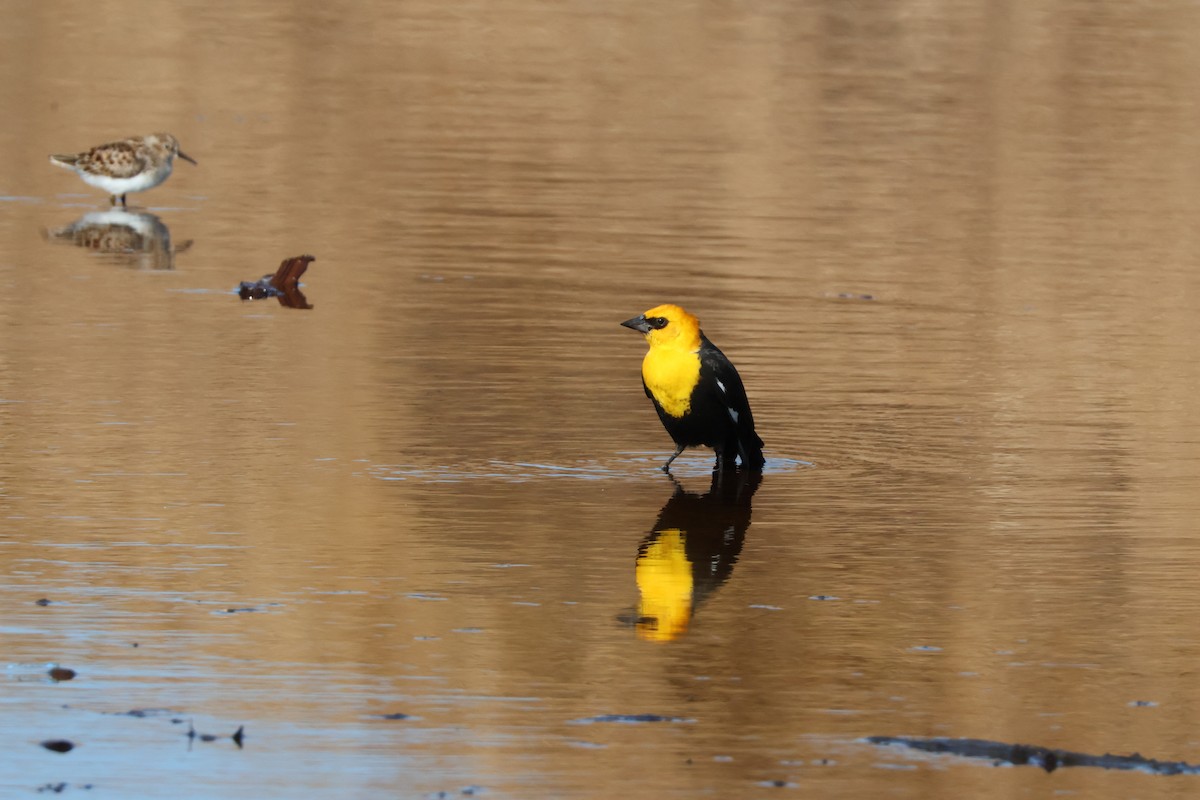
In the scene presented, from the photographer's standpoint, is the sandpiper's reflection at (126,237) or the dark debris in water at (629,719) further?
the sandpiper's reflection at (126,237)

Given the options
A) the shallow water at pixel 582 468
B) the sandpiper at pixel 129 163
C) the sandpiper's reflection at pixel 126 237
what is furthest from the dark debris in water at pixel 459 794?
the sandpiper at pixel 129 163

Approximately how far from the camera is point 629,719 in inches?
260

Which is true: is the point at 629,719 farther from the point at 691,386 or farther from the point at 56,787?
the point at 691,386

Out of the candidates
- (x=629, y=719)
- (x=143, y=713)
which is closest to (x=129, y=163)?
(x=143, y=713)

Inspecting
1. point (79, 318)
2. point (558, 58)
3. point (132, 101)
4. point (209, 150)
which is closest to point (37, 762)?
point (79, 318)

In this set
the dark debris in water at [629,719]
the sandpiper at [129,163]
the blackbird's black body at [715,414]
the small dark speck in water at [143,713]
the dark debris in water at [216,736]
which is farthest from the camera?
the sandpiper at [129,163]

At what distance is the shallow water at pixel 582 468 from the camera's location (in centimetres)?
653

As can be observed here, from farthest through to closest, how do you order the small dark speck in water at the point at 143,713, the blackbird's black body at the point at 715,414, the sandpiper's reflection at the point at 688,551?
the blackbird's black body at the point at 715,414 < the sandpiper's reflection at the point at 688,551 < the small dark speck in water at the point at 143,713

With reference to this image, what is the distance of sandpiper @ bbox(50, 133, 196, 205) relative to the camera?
1841 cm

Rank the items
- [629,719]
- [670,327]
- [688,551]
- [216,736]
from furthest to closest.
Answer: [670,327] → [688,551] → [629,719] → [216,736]

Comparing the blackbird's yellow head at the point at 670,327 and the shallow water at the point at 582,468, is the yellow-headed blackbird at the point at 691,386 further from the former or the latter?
the shallow water at the point at 582,468

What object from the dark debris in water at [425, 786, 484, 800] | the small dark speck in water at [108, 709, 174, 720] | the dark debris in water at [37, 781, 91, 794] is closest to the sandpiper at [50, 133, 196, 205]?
the small dark speck in water at [108, 709, 174, 720]

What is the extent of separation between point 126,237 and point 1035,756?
11.8 m

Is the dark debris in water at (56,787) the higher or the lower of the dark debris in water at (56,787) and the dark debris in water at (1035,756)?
the higher
